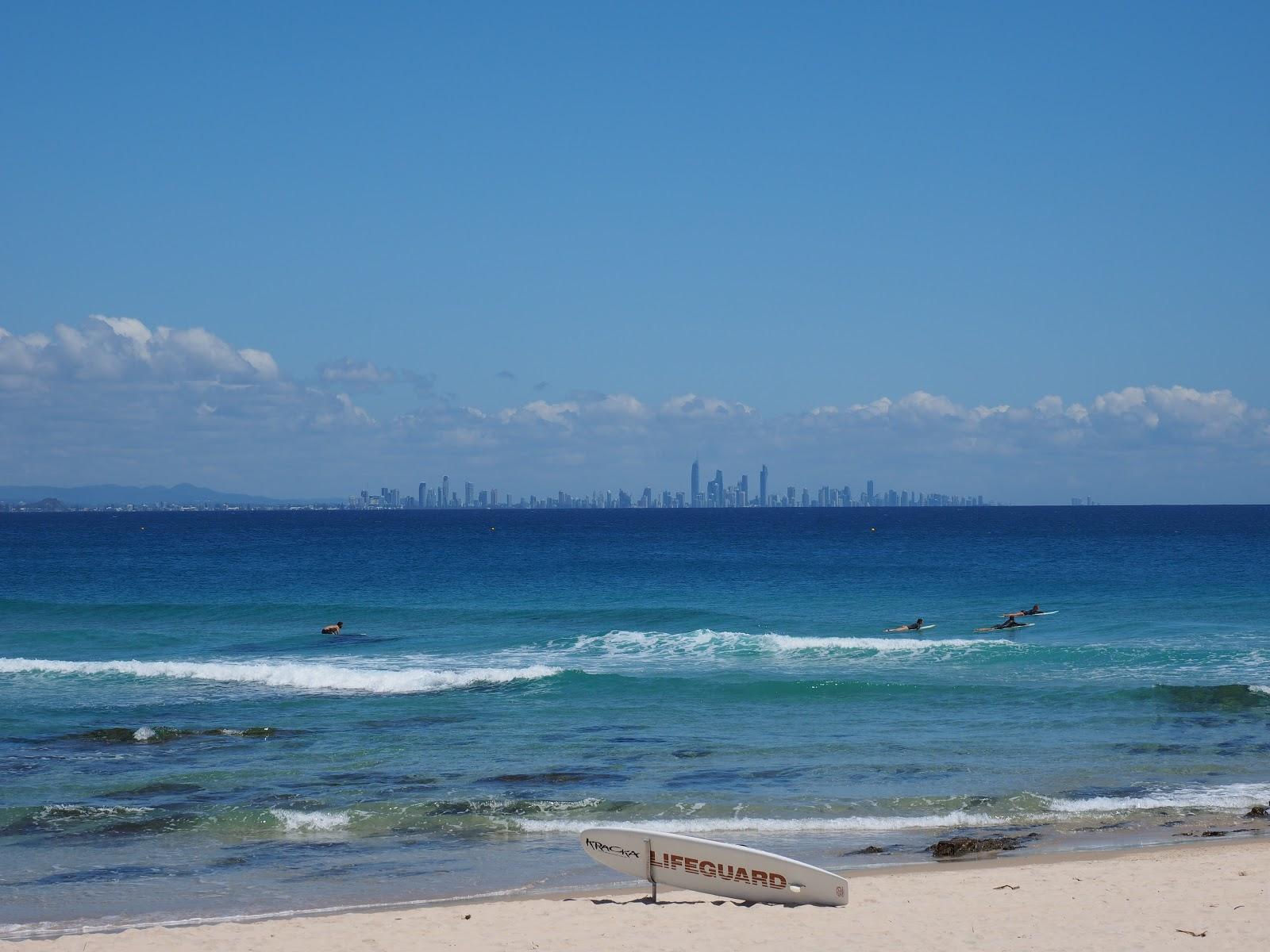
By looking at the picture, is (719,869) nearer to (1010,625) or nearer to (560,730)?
(560,730)

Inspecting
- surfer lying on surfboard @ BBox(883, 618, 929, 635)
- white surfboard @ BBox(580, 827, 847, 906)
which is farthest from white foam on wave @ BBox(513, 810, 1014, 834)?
surfer lying on surfboard @ BBox(883, 618, 929, 635)

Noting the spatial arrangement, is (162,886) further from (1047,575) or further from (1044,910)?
(1047,575)

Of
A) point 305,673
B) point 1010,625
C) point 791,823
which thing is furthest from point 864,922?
point 1010,625

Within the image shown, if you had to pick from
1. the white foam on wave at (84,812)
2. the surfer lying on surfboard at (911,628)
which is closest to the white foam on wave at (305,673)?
the white foam on wave at (84,812)

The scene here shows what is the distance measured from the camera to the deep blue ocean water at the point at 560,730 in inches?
610

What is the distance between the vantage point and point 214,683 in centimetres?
2981

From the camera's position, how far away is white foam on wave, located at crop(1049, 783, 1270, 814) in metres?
17.0

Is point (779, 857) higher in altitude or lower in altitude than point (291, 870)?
higher

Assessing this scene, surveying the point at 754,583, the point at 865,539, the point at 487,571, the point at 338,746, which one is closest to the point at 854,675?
the point at 338,746

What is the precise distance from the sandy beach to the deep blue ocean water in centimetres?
135

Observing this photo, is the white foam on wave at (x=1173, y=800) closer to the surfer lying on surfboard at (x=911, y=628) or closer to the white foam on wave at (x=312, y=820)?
the white foam on wave at (x=312, y=820)

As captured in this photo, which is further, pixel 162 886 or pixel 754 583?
pixel 754 583

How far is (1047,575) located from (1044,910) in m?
51.2

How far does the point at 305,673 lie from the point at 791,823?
1795 centimetres
